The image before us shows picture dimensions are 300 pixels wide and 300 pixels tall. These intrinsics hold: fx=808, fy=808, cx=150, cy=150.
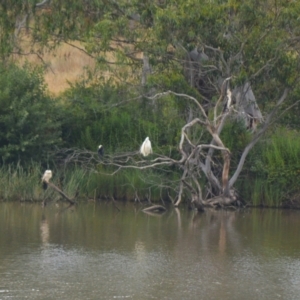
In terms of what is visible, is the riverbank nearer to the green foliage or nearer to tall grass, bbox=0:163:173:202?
tall grass, bbox=0:163:173:202

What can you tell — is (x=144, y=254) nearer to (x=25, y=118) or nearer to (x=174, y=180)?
(x=174, y=180)

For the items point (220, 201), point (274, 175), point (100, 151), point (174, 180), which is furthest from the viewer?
point (100, 151)

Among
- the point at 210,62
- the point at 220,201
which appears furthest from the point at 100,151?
the point at 210,62

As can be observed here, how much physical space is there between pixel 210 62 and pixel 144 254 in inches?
295

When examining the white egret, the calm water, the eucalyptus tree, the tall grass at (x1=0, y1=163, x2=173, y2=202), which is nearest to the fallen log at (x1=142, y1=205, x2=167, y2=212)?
the calm water

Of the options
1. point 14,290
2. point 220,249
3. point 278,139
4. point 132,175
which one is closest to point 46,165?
point 132,175

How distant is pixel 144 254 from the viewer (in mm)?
11250

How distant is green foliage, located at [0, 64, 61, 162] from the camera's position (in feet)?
61.0

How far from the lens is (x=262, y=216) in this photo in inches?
654

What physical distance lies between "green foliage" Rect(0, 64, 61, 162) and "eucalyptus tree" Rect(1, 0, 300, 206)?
5.68ft

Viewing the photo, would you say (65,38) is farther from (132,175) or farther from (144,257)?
(144,257)

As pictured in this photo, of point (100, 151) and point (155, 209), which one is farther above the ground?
point (100, 151)

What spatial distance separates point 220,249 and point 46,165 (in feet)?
26.9

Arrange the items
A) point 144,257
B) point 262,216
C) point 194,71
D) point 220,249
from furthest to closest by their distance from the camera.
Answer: point 194,71
point 262,216
point 220,249
point 144,257
